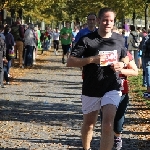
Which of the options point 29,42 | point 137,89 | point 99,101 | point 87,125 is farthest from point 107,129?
point 29,42

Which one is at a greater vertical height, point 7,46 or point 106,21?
point 106,21

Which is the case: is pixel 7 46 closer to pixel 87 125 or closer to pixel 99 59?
pixel 87 125

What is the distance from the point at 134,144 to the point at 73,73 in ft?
46.4

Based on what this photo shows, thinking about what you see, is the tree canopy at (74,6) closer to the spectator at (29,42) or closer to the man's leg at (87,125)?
the spectator at (29,42)

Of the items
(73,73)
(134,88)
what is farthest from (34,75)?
(134,88)

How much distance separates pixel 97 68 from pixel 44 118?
15.3 feet

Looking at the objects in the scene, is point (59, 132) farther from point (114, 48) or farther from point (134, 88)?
point (134, 88)

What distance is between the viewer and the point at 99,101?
657 cm

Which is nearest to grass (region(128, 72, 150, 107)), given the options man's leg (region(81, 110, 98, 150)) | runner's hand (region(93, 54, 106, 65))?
man's leg (region(81, 110, 98, 150))

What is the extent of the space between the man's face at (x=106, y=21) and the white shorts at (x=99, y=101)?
2.46ft

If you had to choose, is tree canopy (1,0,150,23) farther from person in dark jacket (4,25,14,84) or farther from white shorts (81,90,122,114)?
white shorts (81,90,122,114)

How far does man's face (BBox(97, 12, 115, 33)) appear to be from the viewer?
6.42 m

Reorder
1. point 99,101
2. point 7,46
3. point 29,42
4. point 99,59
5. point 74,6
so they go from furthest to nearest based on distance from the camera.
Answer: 1. point 74,6
2. point 29,42
3. point 7,46
4. point 99,101
5. point 99,59

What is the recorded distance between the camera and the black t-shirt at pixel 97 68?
645 cm
